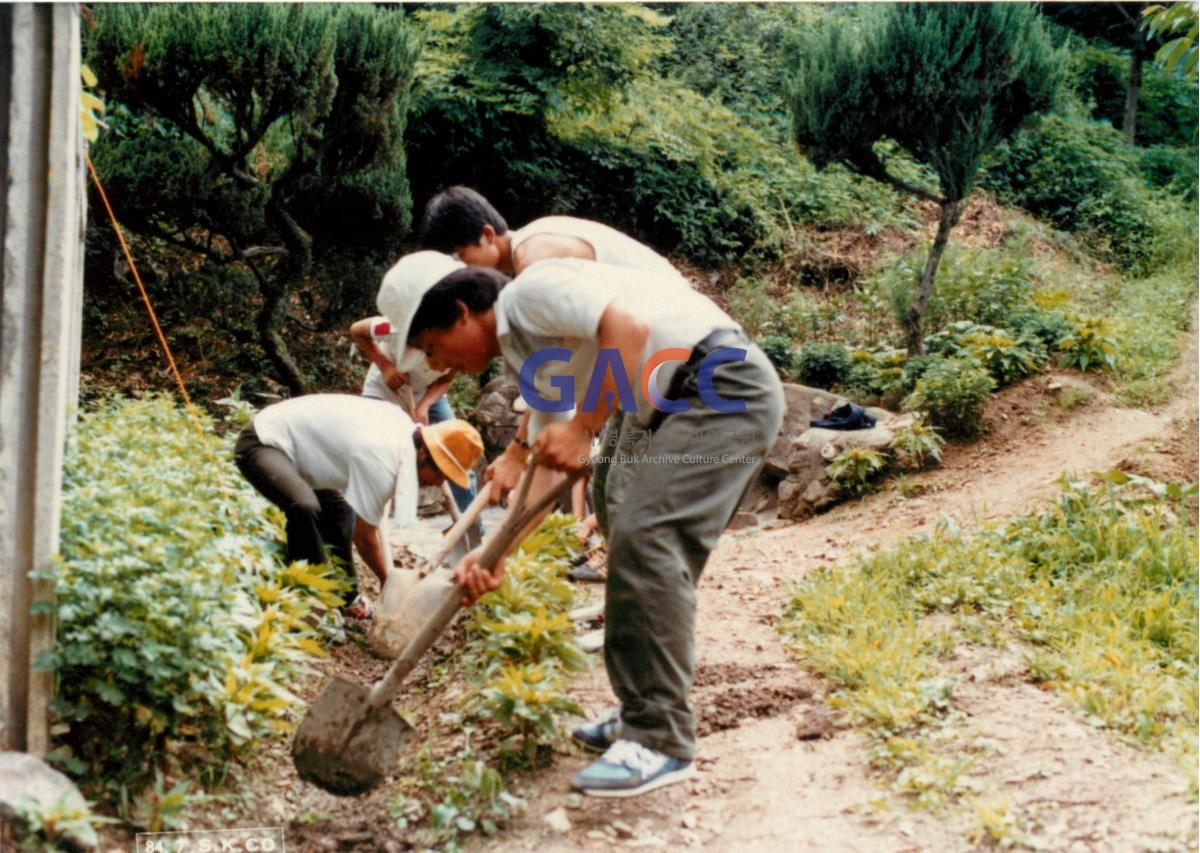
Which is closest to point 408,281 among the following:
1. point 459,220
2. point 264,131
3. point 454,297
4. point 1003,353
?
point 459,220

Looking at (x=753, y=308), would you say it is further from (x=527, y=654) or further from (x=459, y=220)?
(x=527, y=654)

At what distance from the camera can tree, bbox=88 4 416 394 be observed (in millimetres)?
7363

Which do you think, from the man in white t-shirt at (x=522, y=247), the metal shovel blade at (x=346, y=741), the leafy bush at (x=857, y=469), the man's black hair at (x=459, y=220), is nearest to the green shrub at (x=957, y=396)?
the leafy bush at (x=857, y=469)

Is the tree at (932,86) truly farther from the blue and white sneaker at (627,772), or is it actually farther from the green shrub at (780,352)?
the blue and white sneaker at (627,772)

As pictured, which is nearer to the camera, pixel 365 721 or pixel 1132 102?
pixel 365 721

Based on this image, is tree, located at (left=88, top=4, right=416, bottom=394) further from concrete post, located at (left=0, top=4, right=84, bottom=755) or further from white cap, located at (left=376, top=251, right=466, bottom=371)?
concrete post, located at (left=0, top=4, right=84, bottom=755)

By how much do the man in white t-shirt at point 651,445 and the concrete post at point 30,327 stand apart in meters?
1.10

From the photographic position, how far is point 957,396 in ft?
24.3

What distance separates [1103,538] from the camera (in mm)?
4492

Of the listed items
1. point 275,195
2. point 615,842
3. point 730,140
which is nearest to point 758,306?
point 730,140

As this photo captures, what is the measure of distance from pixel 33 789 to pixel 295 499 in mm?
1813

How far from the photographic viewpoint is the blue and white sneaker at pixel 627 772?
2891 mm

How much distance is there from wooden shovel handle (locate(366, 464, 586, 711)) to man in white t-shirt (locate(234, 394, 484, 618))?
1.40m

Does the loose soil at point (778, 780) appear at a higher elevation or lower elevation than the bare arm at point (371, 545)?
higher
